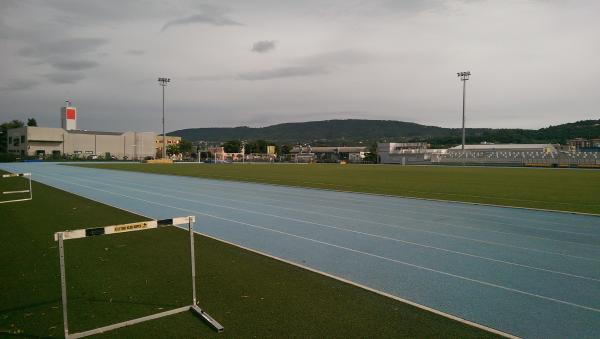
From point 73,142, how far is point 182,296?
357 feet

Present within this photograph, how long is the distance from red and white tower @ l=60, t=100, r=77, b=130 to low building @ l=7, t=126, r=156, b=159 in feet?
19.0

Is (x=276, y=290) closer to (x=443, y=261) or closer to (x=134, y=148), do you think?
(x=443, y=261)

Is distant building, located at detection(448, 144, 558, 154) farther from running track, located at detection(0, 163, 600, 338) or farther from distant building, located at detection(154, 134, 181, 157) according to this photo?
distant building, located at detection(154, 134, 181, 157)

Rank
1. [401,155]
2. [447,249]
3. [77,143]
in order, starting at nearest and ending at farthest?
[447,249], [401,155], [77,143]

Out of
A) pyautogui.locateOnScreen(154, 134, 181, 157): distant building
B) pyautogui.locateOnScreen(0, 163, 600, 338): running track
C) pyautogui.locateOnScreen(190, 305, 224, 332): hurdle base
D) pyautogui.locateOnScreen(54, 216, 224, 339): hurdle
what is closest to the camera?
pyautogui.locateOnScreen(54, 216, 224, 339): hurdle

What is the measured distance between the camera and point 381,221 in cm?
1197

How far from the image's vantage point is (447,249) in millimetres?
8531

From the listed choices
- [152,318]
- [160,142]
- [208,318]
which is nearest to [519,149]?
[160,142]

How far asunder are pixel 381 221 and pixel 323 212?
243 centimetres

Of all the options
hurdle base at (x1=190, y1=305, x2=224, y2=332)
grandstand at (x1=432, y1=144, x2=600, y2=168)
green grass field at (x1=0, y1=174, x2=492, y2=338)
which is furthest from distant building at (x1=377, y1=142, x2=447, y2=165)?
hurdle base at (x1=190, y1=305, x2=224, y2=332)

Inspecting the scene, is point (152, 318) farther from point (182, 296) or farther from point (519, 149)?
point (519, 149)

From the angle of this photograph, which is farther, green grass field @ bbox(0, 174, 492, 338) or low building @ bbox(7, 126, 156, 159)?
low building @ bbox(7, 126, 156, 159)

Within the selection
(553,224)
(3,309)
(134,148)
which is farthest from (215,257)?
(134,148)

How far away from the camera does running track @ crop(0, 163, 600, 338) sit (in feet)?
17.6
